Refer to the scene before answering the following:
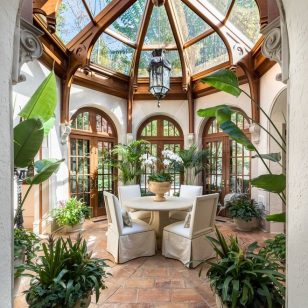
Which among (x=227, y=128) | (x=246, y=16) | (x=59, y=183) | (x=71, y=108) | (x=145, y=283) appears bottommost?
(x=145, y=283)

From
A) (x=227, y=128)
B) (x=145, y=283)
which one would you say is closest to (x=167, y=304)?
(x=145, y=283)

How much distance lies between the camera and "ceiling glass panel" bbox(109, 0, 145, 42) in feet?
→ 16.7

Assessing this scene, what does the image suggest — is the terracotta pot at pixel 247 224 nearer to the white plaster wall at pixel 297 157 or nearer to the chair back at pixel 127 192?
the chair back at pixel 127 192

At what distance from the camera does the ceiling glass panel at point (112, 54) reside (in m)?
5.43

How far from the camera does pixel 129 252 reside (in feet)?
11.1

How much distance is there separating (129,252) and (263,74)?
4204 mm

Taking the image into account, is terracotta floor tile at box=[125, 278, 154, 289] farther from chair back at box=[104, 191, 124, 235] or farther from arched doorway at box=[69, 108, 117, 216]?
arched doorway at box=[69, 108, 117, 216]

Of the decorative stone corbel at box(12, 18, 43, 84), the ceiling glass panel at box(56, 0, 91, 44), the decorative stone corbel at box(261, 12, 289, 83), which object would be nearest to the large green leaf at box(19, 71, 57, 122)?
the decorative stone corbel at box(12, 18, 43, 84)

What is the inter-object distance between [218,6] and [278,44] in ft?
13.4

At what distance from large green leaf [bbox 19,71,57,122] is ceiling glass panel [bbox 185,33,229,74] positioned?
4452 mm

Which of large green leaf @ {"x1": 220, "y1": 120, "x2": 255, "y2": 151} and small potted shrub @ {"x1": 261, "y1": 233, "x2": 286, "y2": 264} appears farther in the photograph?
small potted shrub @ {"x1": 261, "y1": 233, "x2": 286, "y2": 264}

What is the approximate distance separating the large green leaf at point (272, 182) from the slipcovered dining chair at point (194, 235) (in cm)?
134

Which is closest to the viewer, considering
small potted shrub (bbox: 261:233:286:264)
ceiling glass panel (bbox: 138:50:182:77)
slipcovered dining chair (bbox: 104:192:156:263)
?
small potted shrub (bbox: 261:233:286:264)

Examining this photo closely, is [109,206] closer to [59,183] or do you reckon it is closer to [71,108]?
[59,183]
